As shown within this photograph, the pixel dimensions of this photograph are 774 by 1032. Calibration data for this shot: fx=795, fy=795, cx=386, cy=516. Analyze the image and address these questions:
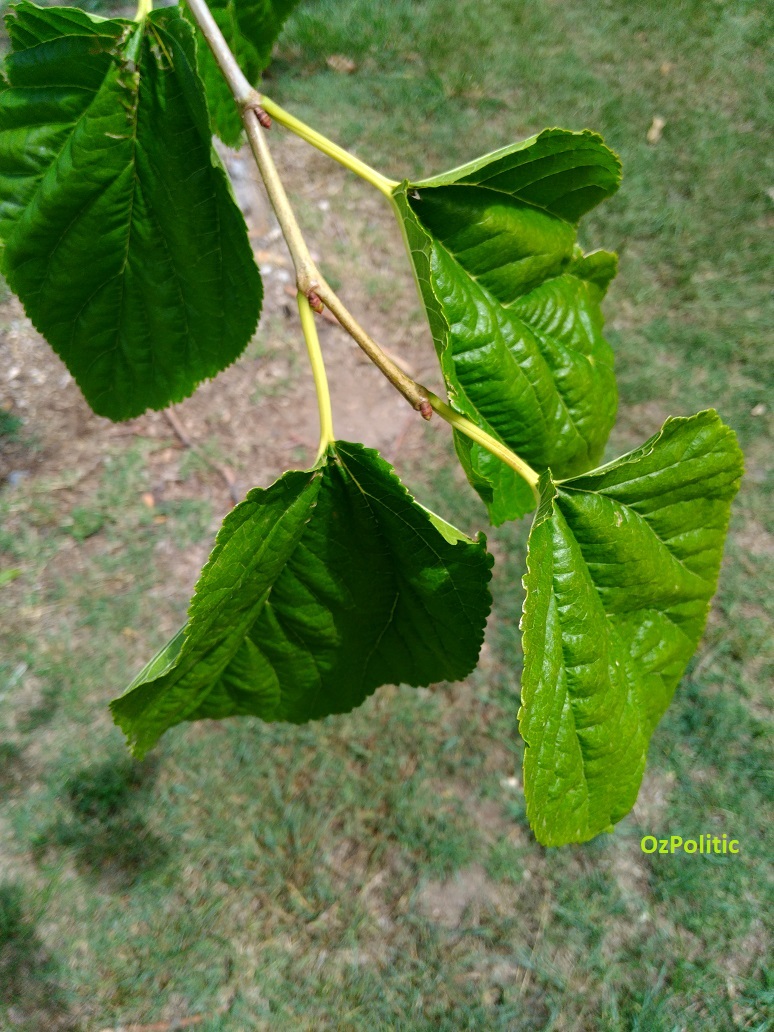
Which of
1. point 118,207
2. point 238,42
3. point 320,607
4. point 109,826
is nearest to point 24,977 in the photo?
point 109,826

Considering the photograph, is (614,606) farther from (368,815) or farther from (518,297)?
(368,815)

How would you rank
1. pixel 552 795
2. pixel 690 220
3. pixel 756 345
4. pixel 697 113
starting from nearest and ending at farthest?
pixel 552 795, pixel 756 345, pixel 690 220, pixel 697 113

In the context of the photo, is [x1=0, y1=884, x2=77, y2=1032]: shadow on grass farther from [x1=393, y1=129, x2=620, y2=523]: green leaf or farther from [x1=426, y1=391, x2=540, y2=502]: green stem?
[x1=426, y1=391, x2=540, y2=502]: green stem

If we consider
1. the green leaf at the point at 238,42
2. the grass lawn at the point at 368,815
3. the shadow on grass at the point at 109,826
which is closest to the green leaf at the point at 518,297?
the green leaf at the point at 238,42

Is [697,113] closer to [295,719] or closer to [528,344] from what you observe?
[528,344]

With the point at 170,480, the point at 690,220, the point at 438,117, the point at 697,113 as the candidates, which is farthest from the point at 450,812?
the point at 697,113

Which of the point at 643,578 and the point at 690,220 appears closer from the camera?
the point at 643,578

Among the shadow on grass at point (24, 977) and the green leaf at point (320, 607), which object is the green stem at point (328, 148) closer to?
the green leaf at point (320, 607)
